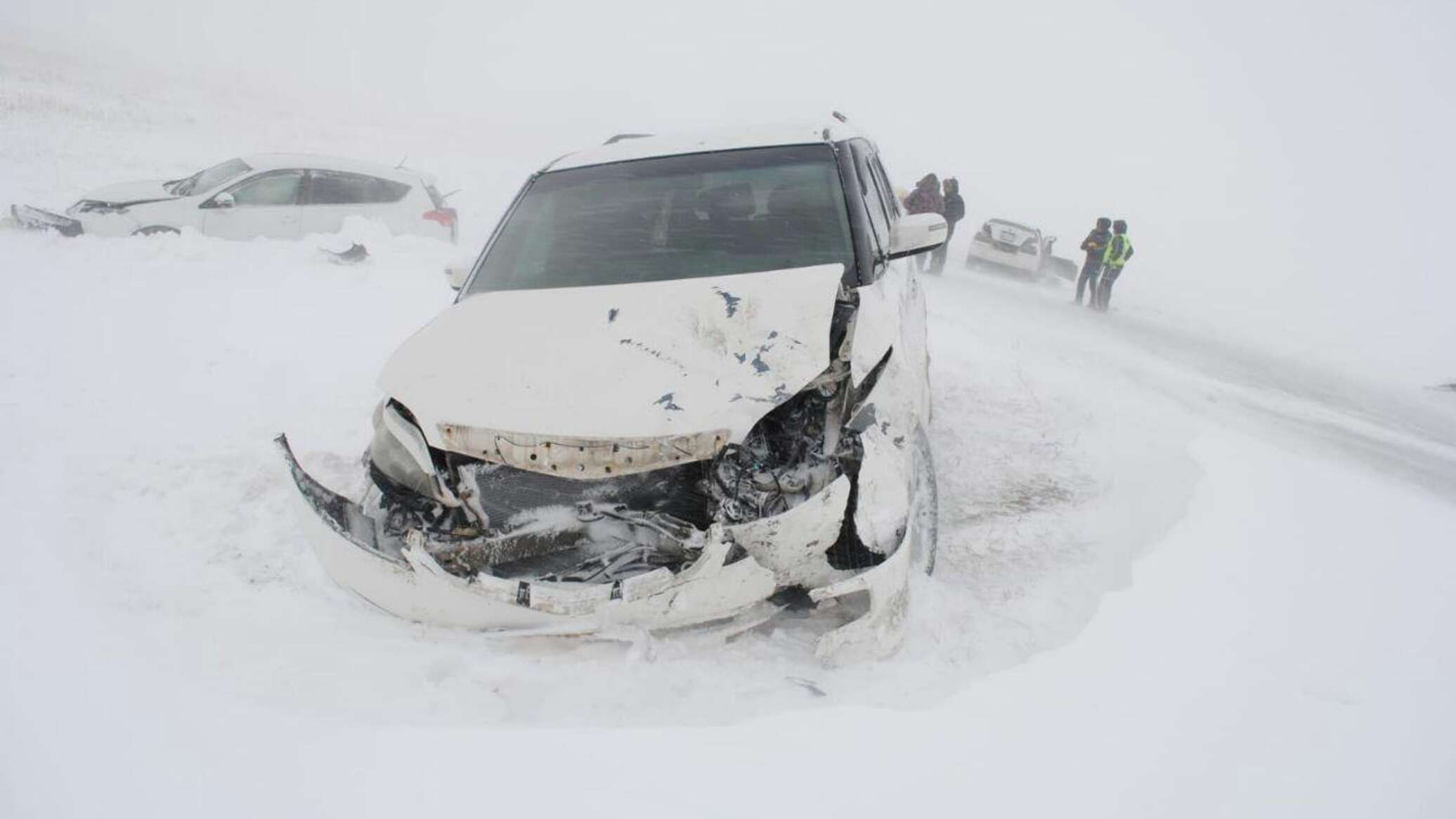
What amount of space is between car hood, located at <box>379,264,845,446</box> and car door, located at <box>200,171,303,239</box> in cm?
752

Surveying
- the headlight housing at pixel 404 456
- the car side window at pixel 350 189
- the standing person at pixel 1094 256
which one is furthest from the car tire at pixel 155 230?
the standing person at pixel 1094 256

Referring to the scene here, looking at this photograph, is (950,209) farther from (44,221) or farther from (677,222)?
(44,221)

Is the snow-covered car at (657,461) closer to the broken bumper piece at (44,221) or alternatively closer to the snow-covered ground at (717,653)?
the snow-covered ground at (717,653)

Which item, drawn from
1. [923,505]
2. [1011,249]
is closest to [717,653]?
[923,505]

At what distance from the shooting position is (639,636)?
236 centimetres

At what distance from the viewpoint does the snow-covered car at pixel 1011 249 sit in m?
15.4

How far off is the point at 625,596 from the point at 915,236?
2245 mm

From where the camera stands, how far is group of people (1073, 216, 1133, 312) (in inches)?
513

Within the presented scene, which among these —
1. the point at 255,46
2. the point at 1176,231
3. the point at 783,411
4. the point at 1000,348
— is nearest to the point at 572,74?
the point at 255,46

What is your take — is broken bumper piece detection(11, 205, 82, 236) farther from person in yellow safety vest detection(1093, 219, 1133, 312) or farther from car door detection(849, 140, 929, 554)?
person in yellow safety vest detection(1093, 219, 1133, 312)

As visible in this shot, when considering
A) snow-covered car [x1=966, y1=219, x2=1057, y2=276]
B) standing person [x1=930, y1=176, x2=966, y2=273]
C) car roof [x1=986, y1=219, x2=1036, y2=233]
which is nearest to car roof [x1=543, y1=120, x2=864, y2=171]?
standing person [x1=930, y1=176, x2=966, y2=273]

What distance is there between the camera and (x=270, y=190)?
9.29 m

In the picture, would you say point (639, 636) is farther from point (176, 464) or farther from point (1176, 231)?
point (1176, 231)

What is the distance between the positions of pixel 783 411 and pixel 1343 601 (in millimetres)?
2463
